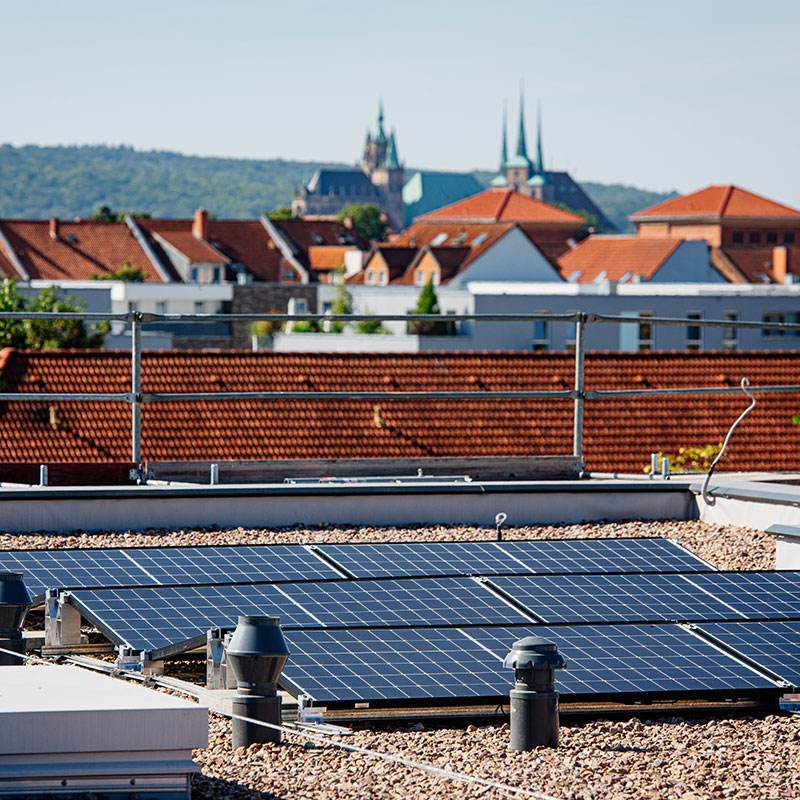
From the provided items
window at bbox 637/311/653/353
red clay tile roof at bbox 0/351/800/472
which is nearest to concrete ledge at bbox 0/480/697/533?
red clay tile roof at bbox 0/351/800/472

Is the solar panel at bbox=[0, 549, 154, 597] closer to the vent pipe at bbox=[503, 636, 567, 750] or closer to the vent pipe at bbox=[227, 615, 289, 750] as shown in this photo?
the vent pipe at bbox=[227, 615, 289, 750]

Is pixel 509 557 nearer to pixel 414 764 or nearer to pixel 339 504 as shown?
pixel 339 504

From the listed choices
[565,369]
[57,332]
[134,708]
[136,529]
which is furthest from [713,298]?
[134,708]

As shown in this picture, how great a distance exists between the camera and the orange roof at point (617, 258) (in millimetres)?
102125

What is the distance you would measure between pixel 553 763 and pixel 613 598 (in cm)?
192

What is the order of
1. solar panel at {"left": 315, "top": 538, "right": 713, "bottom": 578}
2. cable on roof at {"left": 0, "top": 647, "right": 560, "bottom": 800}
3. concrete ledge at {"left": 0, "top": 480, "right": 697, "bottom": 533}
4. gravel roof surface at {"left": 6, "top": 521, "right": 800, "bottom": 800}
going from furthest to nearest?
1. concrete ledge at {"left": 0, "top": 480, "right": 697, "bottom": 533}
2. solar panel at {"left": 315, "top": 538, "right": 713, "bottom": 578}
3. gravel roof surface at {"left": 6, "top": 521, "right": 800, "bottom": 800}
4. cable on roof at {"left": 0, "top": 647, "right": 560, "bottom": 800}

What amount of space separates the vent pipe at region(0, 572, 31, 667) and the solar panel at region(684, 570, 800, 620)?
305 centimetres

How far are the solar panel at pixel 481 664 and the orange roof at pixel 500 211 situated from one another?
153557mm

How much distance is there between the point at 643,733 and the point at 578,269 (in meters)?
105

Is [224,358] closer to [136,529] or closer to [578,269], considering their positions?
[136,529]

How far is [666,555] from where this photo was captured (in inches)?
330

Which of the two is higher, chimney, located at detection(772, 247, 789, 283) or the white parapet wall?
chimney, located at detection(772, 247, 789, 283)

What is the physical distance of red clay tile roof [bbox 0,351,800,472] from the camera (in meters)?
26.1

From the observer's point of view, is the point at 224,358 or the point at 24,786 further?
the point at 224,358
